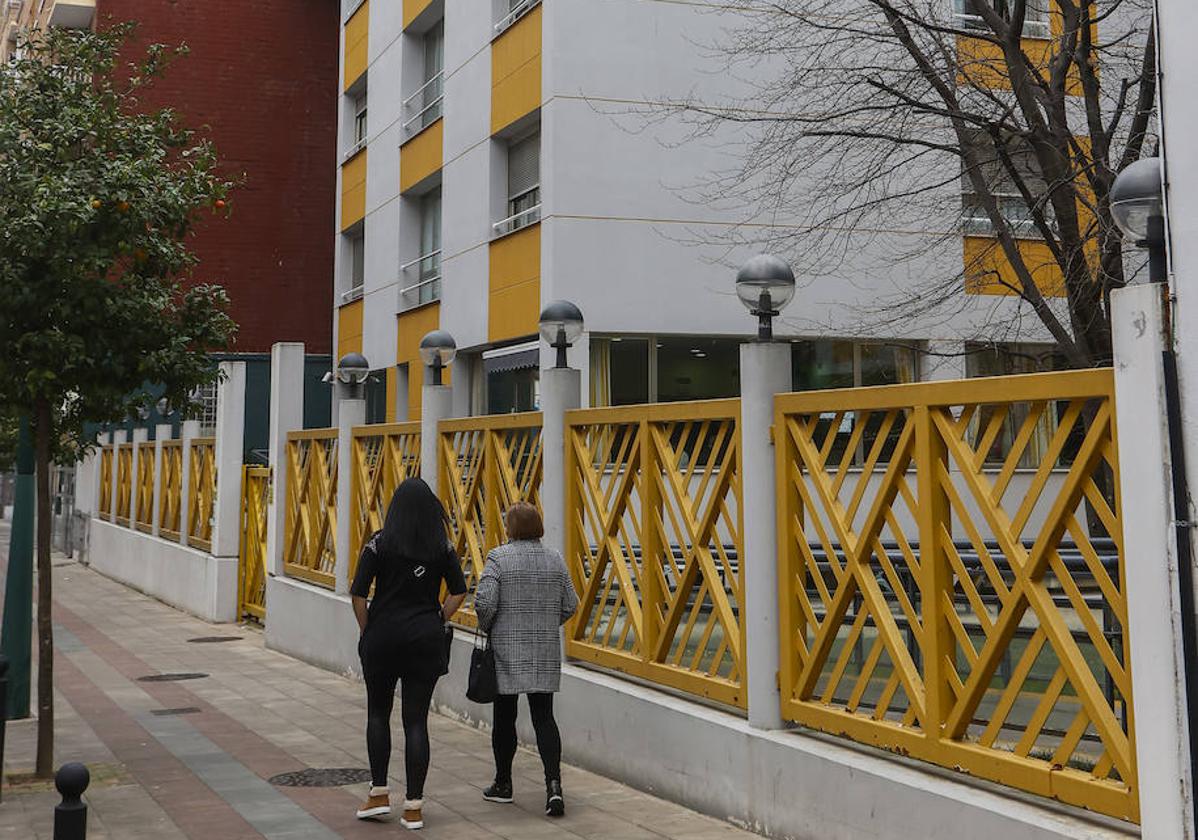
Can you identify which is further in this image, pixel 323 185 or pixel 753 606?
pixel 323 185

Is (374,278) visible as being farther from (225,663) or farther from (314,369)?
(225,663)

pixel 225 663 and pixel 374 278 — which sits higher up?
pixel 374 278

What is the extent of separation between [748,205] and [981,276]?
5.39m

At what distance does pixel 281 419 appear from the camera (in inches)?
592

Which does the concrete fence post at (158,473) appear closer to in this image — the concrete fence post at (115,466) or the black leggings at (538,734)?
the concrete fence post at (115,466)

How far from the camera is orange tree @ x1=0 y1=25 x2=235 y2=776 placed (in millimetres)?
7988

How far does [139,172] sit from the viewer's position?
8477 mm

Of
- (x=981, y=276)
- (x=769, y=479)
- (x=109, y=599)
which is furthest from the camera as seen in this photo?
(x=109, y=599)

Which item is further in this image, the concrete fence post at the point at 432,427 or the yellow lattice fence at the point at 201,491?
the yellow lattice fence at the point at 201,491

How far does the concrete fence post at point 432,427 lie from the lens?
1077cm

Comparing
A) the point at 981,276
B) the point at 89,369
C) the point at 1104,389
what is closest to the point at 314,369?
the point at 981,276

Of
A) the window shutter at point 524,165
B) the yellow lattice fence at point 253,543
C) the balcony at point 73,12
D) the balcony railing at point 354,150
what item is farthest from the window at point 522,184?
the balcony at point 73,12

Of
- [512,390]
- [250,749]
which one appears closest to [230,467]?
[512,390]

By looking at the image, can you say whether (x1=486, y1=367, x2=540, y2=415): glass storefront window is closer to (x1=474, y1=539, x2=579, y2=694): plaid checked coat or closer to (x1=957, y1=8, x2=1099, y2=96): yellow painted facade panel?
(x1=957, y1=8, x2=1099, y2=96): yellow painted facade panel
